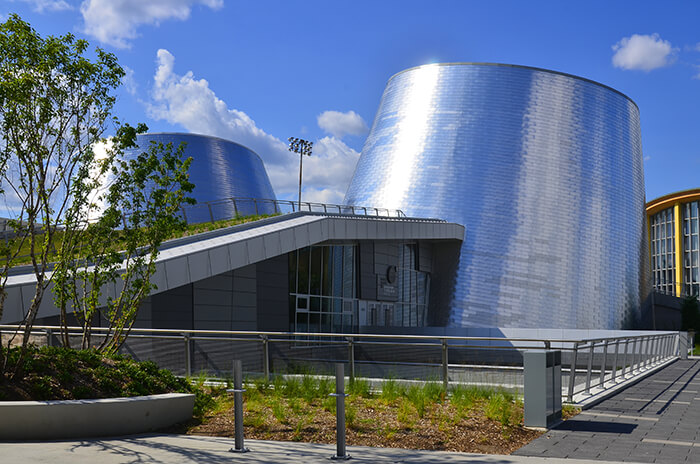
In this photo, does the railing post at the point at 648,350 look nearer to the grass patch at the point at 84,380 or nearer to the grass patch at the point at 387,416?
the grass patch at the point at 387,416

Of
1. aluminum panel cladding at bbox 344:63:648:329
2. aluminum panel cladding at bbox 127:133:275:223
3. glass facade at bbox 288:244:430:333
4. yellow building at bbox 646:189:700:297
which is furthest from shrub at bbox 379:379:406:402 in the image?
yellow building at bbox 646:189:700:297

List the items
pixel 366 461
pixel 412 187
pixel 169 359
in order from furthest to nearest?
pixel 412 187 < pixel 169 359 < pixel 366 461

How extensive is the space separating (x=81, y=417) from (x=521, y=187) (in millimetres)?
31865

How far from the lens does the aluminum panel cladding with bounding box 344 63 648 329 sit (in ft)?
120

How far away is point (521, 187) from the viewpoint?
37531 mm

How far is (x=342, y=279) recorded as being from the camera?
31188 mm

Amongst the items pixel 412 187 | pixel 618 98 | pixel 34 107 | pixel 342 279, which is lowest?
pixel 342 279

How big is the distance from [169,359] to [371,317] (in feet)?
69.6

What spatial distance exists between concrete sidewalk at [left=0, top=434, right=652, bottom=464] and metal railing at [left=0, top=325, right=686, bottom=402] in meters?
3.86

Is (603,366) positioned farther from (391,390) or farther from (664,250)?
(664,250)

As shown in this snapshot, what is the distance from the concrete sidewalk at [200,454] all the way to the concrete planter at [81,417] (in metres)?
0.27

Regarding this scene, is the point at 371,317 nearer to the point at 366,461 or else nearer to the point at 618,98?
the point at 618,98

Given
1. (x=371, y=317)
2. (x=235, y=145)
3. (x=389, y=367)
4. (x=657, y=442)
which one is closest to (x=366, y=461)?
(x=657, y=442)

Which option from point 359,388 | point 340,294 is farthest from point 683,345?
point 359,388
